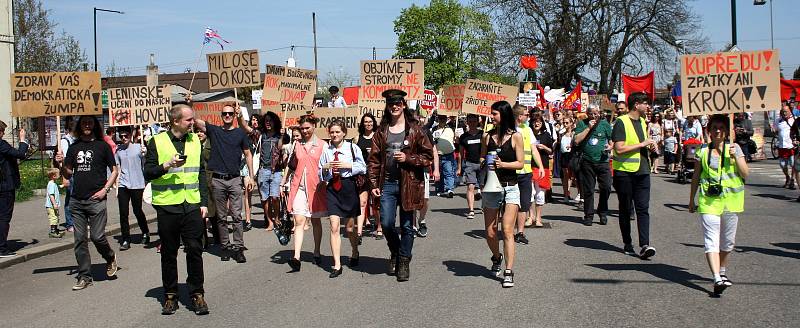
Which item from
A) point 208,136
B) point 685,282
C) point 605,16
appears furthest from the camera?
point 605,16

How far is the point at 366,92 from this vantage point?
15.6m

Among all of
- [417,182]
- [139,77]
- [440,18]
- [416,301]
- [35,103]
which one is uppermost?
[440,18]

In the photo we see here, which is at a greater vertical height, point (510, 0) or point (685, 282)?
point (510, 0)

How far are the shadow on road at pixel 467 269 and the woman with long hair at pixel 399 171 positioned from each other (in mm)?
678

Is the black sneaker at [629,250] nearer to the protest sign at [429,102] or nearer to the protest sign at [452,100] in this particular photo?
the protest sign at [452,100]

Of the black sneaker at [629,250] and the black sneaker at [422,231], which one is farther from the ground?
the black sneaker at [422,231]

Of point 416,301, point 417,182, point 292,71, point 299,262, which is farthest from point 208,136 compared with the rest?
point 292,71

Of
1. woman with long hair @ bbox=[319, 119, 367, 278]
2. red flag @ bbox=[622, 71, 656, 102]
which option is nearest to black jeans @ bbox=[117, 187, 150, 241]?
woman with long hair @ bbox=[319, 119, 367, 278]

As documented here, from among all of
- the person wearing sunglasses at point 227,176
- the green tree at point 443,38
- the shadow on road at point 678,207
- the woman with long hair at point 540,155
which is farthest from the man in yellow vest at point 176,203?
the green tree at point 443,38

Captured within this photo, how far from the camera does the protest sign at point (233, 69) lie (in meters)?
14.1

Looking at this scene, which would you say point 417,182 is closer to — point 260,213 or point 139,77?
point 260,213

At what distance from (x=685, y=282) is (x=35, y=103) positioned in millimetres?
9865

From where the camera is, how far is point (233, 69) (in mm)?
14227

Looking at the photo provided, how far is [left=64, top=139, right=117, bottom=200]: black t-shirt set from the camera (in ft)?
28.3
